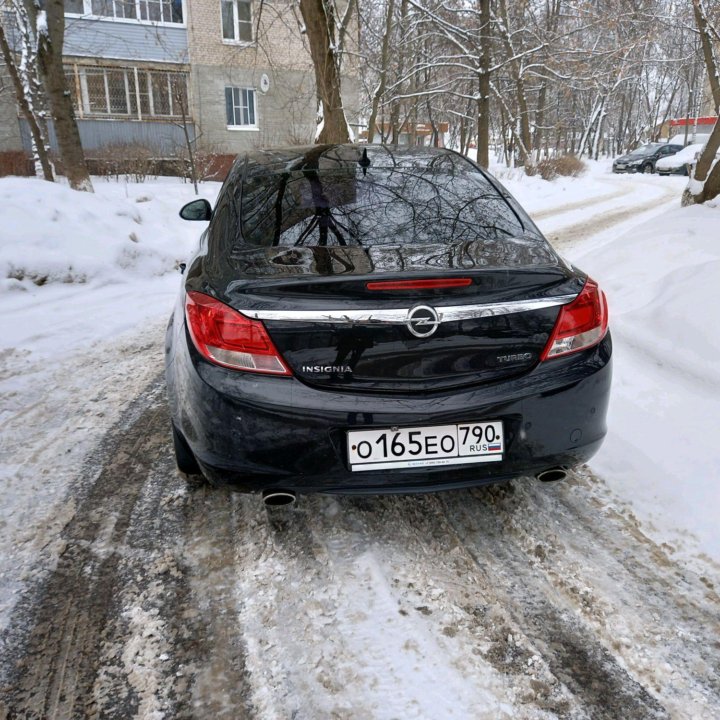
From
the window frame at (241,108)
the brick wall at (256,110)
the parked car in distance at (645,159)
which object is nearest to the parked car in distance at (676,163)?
the parked car in distance at (645,159)

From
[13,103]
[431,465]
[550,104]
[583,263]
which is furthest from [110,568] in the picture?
[550,104]

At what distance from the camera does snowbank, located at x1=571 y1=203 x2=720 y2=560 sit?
300 cm

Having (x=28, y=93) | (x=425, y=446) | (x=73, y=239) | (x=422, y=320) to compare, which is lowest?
(x=73, y=239)

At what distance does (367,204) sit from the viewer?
297 centimetres

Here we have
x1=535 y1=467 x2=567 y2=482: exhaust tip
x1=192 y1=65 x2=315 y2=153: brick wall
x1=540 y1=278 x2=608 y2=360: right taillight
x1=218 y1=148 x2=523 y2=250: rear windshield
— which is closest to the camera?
x1=540 y1=278 x2=608 y2=360: right taillight

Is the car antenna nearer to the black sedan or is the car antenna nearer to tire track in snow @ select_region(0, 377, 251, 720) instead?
the black sedan

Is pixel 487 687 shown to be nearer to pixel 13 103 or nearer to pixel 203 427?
pixel 203 427

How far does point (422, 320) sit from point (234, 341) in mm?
656

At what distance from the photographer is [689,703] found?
1905 millimetres

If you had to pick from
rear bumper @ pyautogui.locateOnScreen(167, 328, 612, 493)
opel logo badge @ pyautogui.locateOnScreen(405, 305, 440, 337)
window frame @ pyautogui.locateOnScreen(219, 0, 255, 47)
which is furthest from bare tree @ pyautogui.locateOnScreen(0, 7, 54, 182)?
opel logo badge @ pyautogui.locateOnScreen(405, 305, 440, 337)

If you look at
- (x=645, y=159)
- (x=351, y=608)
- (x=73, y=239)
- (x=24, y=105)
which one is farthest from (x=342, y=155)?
(x=645, y=159)

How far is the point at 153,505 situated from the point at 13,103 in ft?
84.9

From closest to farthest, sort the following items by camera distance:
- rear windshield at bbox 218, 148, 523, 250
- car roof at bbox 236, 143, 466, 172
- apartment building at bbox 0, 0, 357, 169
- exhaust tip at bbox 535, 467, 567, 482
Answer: exhaust tip at bbox 535, 467, 567, 482 → rear windshield at bbox 218, 148, 523, 250 → car roof at bbox 236, 143, 466, 172 → apartment building at bbox 0, 0, 357, 169

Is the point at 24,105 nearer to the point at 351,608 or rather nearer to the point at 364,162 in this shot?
the point at 364,162
